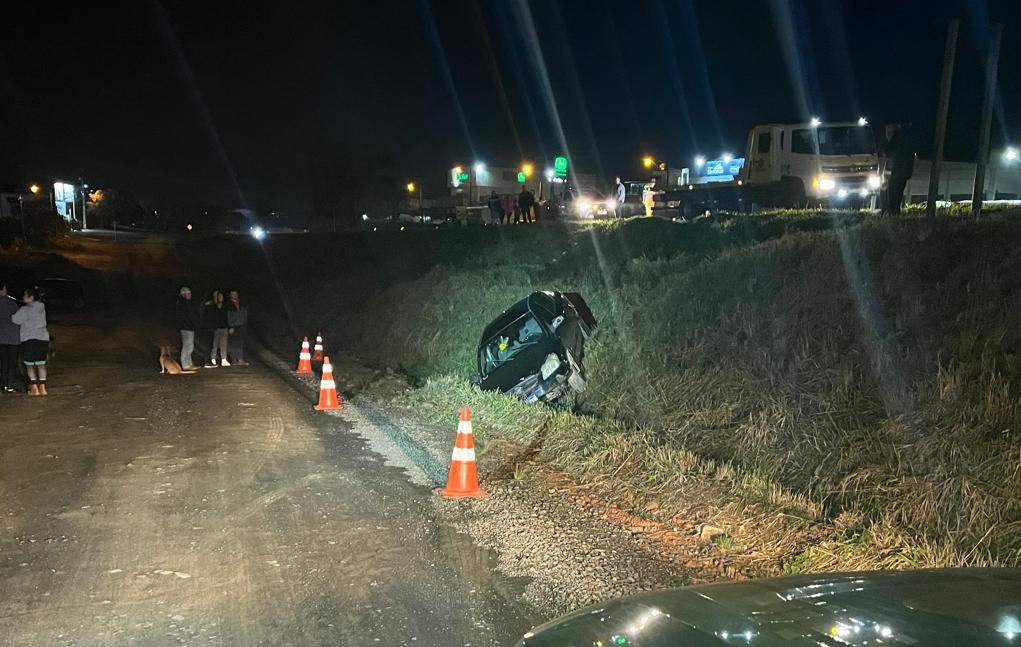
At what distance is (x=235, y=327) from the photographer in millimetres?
15258

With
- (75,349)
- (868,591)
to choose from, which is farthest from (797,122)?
(868,591)

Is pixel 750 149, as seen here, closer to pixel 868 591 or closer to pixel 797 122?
pixel 797 122

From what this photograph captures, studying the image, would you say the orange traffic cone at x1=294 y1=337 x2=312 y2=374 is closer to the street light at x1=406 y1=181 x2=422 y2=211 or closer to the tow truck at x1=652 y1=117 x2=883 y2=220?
the tow truck at x1=652 y1=117 x2=883 y2=220

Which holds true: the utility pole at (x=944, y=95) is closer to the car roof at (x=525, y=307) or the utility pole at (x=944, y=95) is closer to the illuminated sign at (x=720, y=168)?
the car roof at (x=525, y=307)

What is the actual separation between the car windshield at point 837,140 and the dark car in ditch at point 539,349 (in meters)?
11.6

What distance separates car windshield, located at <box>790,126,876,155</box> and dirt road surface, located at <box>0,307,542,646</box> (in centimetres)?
1492

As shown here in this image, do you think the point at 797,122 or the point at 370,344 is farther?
the point at 797,122

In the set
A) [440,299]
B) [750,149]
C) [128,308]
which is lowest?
[128,308]

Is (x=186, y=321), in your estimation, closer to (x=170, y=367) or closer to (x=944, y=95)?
(x=170, y=367)

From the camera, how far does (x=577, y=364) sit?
32.1 ft

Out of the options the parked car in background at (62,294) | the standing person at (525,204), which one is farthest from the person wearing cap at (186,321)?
the parked car in background at (62,294)

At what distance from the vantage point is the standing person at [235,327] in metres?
15.1

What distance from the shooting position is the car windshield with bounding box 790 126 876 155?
1973 cm

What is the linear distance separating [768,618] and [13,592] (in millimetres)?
4453
